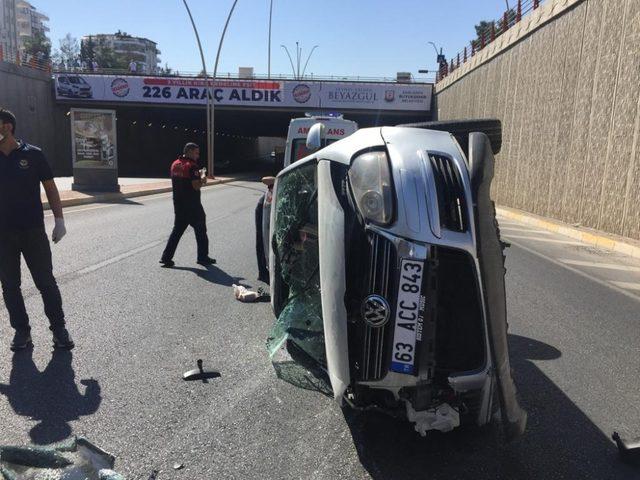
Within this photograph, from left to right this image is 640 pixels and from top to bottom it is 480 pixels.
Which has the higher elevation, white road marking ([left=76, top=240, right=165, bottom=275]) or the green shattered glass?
the green shattered glass

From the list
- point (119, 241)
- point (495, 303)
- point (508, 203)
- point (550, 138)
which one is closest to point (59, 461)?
point (495, 303)

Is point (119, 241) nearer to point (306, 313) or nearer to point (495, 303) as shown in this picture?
point (306, 313)

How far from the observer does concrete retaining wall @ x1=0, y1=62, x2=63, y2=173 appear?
33.1m


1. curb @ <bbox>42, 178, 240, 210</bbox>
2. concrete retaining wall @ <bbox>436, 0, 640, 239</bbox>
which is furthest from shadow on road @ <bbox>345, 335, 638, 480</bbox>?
curb @ <bbox>42, 178, 240, 210</bbox>

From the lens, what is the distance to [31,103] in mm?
35562

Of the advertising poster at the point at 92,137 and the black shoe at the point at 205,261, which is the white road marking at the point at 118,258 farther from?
the advertising poster at the point at 92,137

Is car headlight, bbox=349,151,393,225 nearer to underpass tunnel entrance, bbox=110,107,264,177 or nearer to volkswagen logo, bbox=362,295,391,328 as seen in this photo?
volkswagen logo, bbox=362,295,391,328

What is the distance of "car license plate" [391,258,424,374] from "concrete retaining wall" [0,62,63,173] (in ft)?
115

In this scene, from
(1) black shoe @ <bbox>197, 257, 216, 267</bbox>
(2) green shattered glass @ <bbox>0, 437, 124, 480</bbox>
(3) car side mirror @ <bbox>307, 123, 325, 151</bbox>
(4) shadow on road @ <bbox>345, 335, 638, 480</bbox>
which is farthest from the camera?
(1) black shoe @ <bbox>197, 257, 216, 267</bbox>

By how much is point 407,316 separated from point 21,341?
3483mm

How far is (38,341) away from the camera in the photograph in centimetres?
482

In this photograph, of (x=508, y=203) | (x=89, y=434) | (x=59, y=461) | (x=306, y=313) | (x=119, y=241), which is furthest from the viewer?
(x=508, y=203)

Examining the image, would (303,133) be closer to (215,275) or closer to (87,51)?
(215,275)

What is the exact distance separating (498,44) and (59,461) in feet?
78.6
